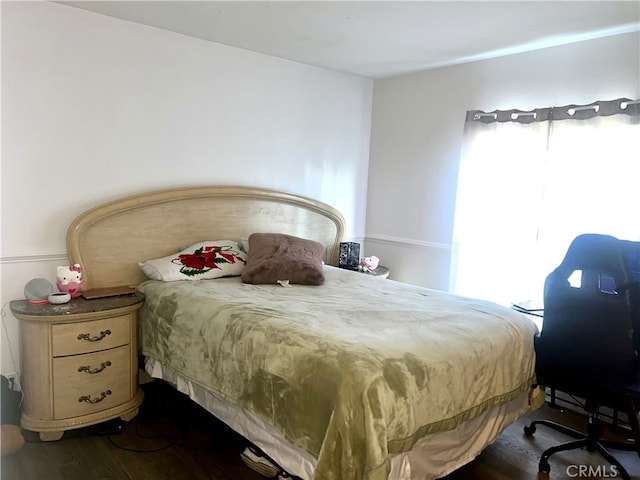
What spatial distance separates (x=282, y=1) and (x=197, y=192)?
1415 mm

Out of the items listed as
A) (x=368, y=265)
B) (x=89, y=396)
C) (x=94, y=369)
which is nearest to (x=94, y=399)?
(x=89, y=396)

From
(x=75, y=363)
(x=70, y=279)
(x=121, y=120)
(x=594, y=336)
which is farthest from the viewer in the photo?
(x=121, y=120)

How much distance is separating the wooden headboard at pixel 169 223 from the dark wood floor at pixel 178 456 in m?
0.94

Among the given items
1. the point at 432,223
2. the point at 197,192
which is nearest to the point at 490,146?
the point at 432,223

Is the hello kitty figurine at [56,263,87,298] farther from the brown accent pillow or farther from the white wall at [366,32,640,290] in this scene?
the white wall at [366,32,640,290]

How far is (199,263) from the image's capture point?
10.2 ft

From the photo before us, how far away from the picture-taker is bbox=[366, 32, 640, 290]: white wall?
3.04m

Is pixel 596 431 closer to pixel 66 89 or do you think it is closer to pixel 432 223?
pixel 432 223

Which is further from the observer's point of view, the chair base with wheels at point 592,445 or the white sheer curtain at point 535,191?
the white sheer curtain at point 535,191

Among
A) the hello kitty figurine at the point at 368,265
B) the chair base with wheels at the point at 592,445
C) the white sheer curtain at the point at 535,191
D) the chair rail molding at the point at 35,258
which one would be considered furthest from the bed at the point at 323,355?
the white sheer curtain at the point at 535,191

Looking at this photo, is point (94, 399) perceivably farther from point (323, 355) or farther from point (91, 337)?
point (323, 355)

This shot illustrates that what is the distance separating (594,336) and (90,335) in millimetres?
2579

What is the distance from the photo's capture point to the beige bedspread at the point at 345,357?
1661 mm

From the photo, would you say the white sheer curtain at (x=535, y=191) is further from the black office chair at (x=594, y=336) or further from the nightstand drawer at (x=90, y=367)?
the nightstand drawer at (x=90, y=367)
